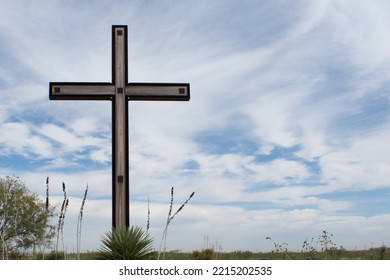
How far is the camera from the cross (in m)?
11.6

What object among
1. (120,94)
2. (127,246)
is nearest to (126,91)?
(120,94)

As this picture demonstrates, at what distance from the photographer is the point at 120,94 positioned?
12.1 m

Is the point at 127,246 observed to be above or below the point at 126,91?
below

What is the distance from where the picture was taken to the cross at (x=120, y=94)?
11.6 metres

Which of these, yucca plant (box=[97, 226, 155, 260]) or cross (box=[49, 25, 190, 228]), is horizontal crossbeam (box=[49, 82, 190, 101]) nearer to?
cross (box=[49, 25, 190, 228])

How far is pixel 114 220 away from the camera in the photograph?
11367 mm

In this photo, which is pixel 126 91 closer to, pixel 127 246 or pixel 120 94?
pixel 120 94

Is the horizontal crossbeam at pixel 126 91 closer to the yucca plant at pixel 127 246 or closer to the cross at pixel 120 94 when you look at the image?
the cross at pixel 120 94

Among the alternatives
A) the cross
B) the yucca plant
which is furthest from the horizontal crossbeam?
the yucca plant

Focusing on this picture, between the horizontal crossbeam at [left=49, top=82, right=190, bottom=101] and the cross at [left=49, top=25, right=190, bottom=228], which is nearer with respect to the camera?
the cross at [left=49, top=25, right=190, bottom=228]

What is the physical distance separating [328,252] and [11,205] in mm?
21465

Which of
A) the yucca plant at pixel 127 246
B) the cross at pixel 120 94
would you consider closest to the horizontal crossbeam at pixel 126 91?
the cross at pixel 120 94
